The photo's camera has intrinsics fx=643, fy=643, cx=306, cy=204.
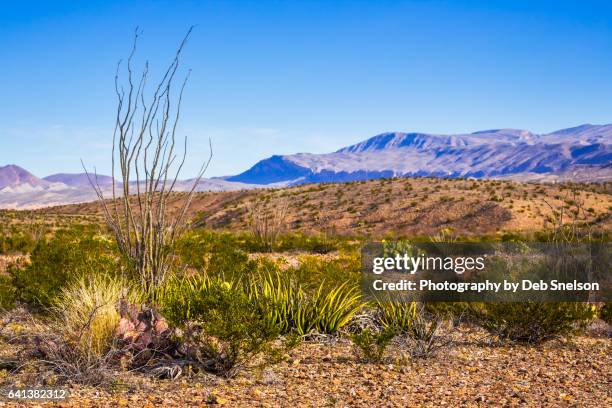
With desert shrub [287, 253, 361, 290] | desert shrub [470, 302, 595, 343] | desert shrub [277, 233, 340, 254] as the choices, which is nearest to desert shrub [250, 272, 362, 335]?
desert shrub [287, 253, 361, 290]

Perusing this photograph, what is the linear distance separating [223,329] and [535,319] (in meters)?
4.24

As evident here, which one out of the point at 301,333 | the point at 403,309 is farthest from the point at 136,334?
the point at 403,309

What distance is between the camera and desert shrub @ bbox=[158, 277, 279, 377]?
6.39 m

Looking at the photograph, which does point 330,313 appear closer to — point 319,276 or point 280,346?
point 280,346

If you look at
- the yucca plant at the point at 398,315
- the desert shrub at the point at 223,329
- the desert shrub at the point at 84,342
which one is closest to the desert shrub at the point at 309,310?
the yucca plant at the point at 398,315

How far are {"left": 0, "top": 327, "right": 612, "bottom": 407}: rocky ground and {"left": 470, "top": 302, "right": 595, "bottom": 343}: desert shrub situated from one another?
41 cm

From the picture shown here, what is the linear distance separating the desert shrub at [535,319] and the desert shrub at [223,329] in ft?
10.8

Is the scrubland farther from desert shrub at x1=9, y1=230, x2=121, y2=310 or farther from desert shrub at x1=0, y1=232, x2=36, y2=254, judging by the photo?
desert shrub at x1=0, y1=232, x2=36, y2=254

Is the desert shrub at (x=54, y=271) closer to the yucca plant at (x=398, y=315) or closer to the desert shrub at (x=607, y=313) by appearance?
the yucca plant at (x=398, y=315)

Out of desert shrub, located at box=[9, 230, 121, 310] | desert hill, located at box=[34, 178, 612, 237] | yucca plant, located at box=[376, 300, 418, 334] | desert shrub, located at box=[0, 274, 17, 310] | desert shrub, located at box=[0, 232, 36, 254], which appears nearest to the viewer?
yucca plant, located at box=[376, 300, 418, 334]

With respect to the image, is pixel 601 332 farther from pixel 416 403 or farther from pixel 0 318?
pixel 0 318

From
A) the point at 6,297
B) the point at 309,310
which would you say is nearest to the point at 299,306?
the point at 309,310

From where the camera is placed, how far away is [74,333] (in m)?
6.61

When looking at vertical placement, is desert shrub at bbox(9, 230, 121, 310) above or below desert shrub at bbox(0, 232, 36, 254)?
above
